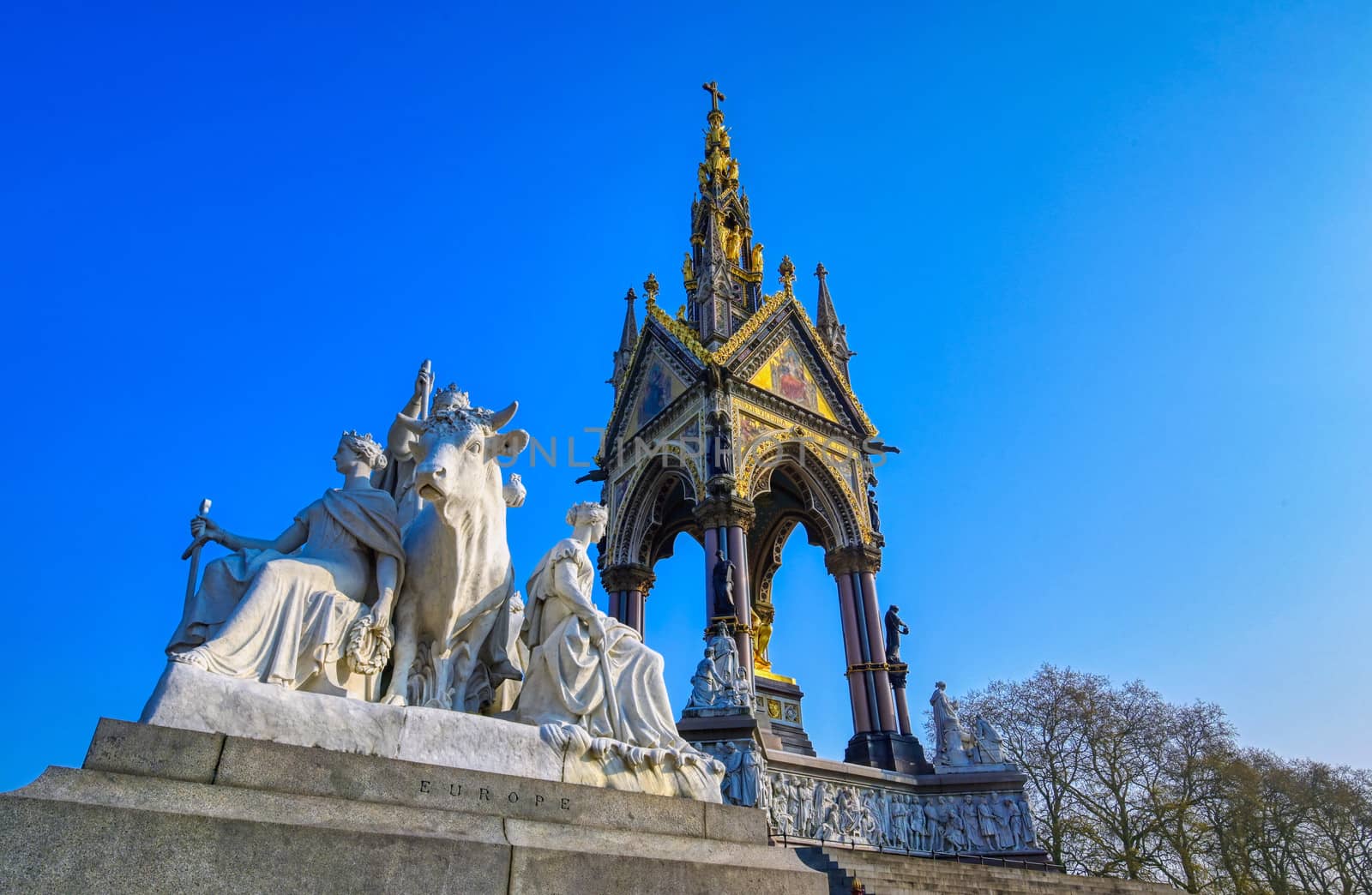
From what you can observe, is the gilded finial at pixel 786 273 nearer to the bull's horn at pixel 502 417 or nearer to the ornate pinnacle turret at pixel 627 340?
the ornate pinnacle turret at pixel 627 340

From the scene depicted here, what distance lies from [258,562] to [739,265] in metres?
22.4

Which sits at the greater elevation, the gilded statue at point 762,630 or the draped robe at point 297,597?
the gilded statue at point 762,630

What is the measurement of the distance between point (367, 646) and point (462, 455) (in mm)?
820

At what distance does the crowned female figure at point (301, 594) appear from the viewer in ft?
9.50

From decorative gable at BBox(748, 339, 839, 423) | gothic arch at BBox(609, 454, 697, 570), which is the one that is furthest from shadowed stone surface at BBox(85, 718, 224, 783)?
decorative gable at BBox(748, 339, 839, 423)

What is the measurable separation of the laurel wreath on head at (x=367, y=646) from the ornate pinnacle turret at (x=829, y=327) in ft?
63.6

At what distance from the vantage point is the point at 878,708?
55.8 ft

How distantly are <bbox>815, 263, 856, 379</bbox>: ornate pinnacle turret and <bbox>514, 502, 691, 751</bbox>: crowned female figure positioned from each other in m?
18.8

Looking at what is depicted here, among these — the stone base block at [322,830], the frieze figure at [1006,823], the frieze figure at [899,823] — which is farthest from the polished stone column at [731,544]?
the stone base block at [322,830]

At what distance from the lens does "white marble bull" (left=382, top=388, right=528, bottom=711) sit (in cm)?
338

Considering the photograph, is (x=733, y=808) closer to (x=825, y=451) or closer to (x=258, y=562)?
(x=258, y=562)

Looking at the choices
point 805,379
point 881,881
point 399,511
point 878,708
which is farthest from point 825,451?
point 399,511

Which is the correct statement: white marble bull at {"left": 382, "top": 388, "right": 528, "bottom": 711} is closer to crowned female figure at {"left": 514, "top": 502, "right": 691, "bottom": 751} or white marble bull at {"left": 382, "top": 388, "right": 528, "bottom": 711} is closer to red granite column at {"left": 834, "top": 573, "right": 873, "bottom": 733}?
crowned female figure at {"left": 514, "top": 502, "right": 691, "bottom": 751}

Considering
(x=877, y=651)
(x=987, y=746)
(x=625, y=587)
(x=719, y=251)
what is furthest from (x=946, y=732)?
(x=719, y=251)
